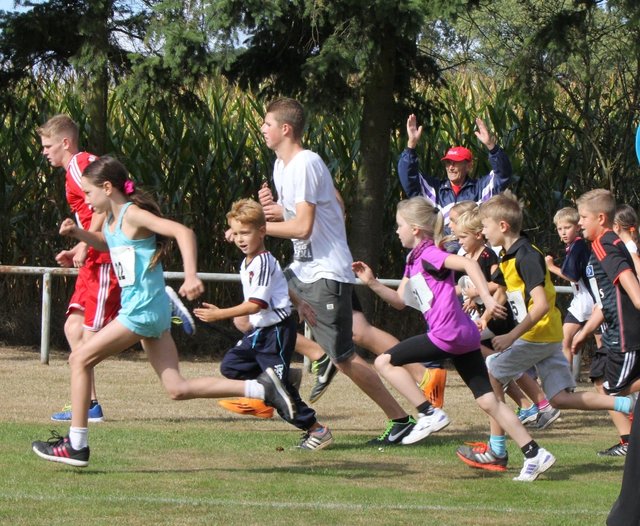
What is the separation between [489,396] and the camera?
7.50m

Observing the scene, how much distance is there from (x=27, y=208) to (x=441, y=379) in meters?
7.43

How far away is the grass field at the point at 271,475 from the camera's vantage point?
6.25 m

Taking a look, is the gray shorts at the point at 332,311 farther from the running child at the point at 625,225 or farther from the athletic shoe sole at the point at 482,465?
the running child at the point at 625,225

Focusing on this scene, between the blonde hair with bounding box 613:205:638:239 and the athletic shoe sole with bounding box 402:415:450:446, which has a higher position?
the blonde hair with bounding box 613:205:638:239

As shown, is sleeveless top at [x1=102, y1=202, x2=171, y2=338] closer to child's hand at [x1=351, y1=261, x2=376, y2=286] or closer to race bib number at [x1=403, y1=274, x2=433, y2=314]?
child's hand at [x1=351, y1=261, x2=376, y2=286]

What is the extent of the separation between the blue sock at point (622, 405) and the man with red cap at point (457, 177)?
2.86 meters

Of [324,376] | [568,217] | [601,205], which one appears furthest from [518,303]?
[568,217]

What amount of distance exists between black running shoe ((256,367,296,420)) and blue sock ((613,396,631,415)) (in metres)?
2.14

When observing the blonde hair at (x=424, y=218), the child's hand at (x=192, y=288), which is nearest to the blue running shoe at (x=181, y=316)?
the blonde hair at (x=424, y=218)

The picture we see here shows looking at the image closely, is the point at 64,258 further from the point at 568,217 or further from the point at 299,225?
the point at 568,217

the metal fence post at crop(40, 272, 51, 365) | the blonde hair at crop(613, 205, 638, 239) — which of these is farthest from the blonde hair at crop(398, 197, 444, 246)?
the metal fence post at crop(40, 272, 51, 365)

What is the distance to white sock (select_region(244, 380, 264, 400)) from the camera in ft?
25.1

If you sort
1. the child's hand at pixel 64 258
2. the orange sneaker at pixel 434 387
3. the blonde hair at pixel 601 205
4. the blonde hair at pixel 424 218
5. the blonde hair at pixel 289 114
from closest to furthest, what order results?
the blonde hair at pixel 424 218
the child's hand at pixel 64 258
the blonde hair at pixel 289 114
the blonde hair at pixel 601 205
the orange sneaker at pixel 434 387

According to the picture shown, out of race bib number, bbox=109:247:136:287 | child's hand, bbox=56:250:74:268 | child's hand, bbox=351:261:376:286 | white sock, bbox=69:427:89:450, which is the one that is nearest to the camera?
white sock, bbox=69:427:89:450
